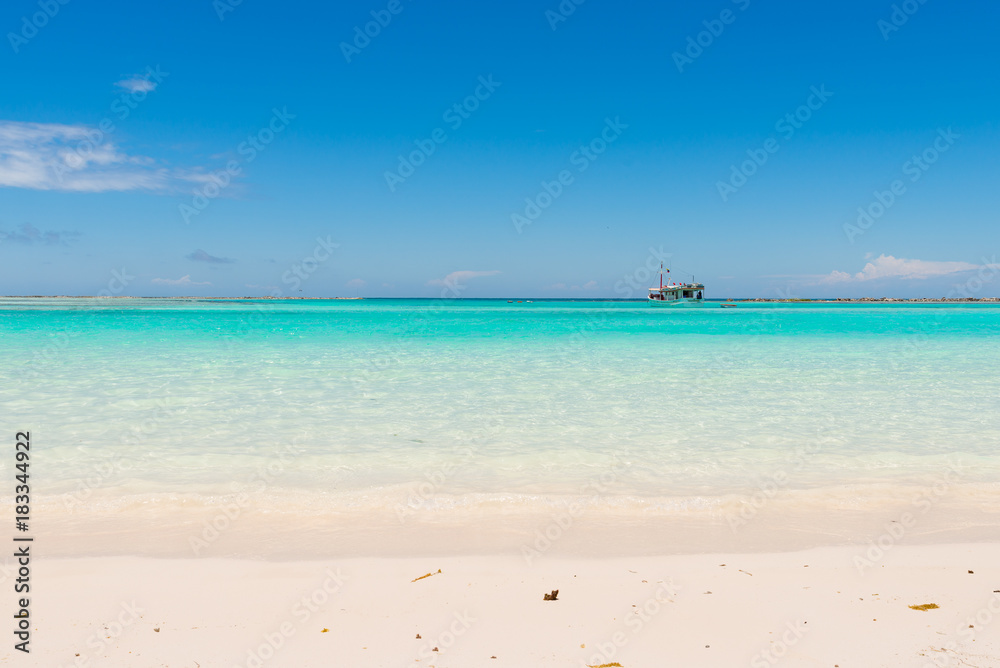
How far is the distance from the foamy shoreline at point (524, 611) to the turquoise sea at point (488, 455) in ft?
1.70

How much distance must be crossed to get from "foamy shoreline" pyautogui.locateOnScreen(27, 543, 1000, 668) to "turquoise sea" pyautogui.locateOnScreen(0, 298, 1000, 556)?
0.52m

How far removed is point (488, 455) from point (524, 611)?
4.18 meters

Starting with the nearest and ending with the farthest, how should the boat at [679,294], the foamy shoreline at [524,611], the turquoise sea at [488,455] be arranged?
the foamy shoreline at [524,611] < the turquoise sea at [488,455] < the boat at [679,294]

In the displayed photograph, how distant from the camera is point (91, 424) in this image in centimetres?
955

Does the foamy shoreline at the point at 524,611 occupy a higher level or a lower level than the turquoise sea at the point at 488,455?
higher

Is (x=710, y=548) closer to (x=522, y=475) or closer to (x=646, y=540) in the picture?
(x=646, y=540)

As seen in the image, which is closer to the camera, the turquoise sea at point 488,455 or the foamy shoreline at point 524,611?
the foamy shoreline at point 524,611

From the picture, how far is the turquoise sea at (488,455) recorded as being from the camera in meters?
5.42

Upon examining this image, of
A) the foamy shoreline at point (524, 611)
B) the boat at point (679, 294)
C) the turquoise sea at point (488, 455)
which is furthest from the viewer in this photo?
the boat at point (679, 294)

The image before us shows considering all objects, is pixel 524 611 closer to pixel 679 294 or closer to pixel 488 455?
pixel 488 455

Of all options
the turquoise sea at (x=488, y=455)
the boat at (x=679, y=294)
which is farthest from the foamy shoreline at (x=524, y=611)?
the boat at (x=679, y=294)

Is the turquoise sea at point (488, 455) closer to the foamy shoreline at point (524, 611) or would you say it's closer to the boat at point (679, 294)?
the foamy shoreline at point (524, 611)

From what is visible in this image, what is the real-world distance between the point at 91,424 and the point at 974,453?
1408 cm

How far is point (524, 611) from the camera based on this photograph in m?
3.79
